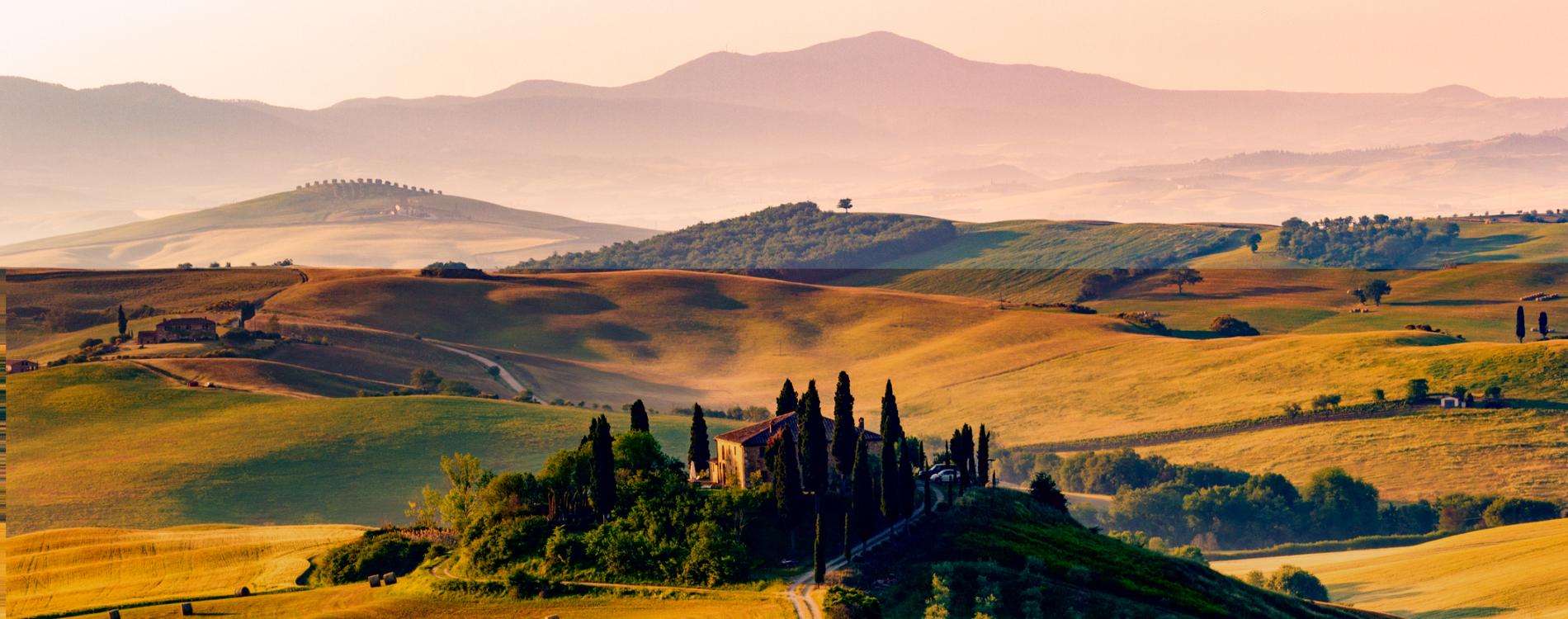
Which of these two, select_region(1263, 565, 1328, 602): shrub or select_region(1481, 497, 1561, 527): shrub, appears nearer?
select_region(1263, 565, 1328, 602): shrub

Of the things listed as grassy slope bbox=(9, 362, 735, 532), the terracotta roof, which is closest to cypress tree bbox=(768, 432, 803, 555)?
the terracotta roof

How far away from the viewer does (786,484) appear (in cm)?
9181

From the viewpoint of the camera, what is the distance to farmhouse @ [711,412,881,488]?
99.6m

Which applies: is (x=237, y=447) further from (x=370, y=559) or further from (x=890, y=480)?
(x=890, y=480)

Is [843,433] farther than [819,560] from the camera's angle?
Yes

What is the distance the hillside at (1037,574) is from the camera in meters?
81.2

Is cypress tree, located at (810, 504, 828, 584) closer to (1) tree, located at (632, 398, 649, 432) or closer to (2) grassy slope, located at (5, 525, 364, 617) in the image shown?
(1) tree, located at (632, 398, 649, 432)

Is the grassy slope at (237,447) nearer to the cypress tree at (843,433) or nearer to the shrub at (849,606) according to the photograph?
the cypress tree at (843,433)

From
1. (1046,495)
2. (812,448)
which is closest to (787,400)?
(1046,495)

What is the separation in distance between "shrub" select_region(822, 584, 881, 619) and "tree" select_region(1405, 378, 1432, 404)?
124m

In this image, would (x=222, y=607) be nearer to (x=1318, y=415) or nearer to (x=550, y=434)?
(x=550, y=434)

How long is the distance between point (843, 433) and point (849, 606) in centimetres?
2724

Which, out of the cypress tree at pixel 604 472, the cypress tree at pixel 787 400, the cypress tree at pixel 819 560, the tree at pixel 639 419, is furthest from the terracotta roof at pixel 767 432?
the cypress tree at pixel 819 560

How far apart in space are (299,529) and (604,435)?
31.2 m
